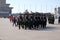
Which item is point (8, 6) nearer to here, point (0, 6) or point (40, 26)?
point (0, 6)

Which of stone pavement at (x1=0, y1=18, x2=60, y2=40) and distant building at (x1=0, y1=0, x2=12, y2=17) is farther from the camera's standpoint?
distant building at (x1=0, y1=0, x2=12, y2=17)

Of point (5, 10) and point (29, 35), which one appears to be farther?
point (5, 10)

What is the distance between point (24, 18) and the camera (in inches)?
978

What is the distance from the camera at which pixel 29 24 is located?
24125mm

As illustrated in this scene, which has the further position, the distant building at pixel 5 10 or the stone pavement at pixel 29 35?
the distant building at pixel 5 10

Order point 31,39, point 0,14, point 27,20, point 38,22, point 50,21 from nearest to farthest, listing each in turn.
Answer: point 31,39 < point 27,20 < point 38,22 < point 50,21 < point 0,14

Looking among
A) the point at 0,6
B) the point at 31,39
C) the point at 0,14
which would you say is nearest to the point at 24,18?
the point at 31,39

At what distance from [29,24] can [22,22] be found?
93 centimetres

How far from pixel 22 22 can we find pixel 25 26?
0.61 meters

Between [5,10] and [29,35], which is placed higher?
[29,35]

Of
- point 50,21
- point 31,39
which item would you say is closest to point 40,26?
point 50,21

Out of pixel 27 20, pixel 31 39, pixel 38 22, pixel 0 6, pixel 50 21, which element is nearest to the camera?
pixel 31 39

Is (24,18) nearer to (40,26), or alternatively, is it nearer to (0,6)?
(40,26)

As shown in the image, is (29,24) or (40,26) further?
(40,26)
